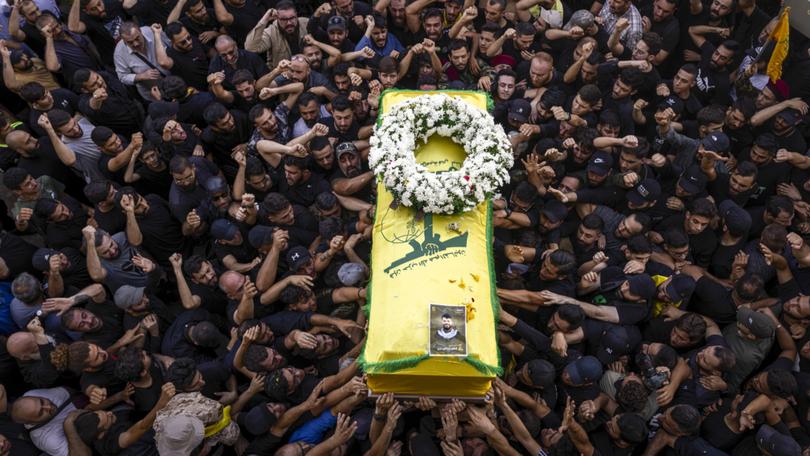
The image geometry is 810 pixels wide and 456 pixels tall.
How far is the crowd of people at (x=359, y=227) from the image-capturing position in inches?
231

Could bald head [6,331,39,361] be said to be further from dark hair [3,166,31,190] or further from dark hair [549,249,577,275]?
dark hair [549,249,577,275]

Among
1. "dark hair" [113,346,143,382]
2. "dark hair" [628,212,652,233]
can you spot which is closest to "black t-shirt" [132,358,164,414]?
"dark hair" [113,346,143,382]

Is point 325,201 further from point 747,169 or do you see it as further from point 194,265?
point 747,169

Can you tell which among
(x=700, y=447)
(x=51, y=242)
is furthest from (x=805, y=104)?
(x=51, y=242)

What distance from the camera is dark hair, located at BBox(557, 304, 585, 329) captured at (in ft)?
20.4

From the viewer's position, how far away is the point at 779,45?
849cm

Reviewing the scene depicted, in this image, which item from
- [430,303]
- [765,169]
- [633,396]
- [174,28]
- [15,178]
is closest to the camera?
[633,396]

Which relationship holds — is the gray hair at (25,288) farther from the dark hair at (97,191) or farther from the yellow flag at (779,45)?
the yellow flag at (779,45)

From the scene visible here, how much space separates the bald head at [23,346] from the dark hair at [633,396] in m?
5.75

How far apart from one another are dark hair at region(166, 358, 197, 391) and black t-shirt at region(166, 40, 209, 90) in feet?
15.6

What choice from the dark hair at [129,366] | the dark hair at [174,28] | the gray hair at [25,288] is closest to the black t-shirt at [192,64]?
the dark hair at [174,28]

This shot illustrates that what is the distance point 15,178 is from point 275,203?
118 inches

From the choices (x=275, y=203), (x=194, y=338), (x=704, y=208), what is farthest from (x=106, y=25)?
(x=704, y=208)

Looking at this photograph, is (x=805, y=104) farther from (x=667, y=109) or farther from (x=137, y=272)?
(x=137, y=272)
